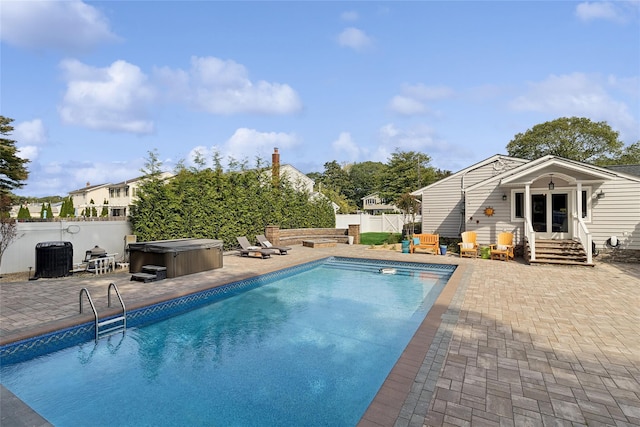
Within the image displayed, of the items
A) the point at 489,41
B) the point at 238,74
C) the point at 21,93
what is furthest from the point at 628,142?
the point at 21,93

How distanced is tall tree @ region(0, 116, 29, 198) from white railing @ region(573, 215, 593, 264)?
32925 millimetres

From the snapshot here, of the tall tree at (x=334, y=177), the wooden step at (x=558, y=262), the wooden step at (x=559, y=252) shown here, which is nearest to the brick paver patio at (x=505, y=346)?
the wooden step at (x=558, y=262)

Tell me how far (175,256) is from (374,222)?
67.3ft

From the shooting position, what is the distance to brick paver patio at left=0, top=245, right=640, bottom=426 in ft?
9.89

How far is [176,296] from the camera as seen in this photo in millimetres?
7238

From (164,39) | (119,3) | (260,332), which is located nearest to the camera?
(260,332)

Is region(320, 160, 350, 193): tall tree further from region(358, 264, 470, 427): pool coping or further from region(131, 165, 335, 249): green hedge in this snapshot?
region(358, 264, 470, 427): pool coping

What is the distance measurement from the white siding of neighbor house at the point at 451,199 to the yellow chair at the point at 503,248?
10.8 feet

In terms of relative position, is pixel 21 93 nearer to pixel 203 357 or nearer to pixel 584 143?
pixel 203 357

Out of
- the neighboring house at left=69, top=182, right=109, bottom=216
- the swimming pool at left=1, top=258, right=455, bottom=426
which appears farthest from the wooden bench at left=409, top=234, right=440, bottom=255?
the neighboring house at left=69, top=182, right=109, bottom=216

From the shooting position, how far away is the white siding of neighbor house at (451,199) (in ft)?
54.5

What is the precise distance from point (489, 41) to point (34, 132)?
2815cm

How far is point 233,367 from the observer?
473 cm

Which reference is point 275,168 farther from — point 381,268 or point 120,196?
point 120,196
